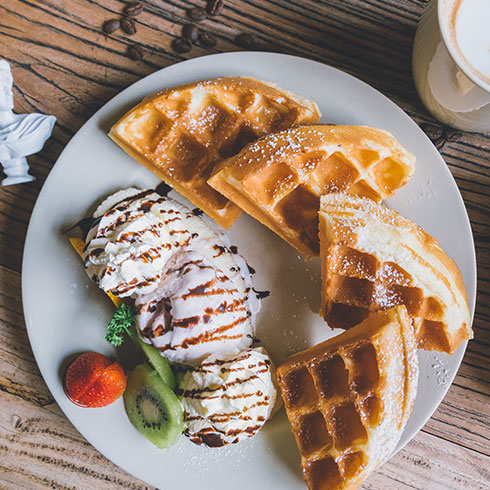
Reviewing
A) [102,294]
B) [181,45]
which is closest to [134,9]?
[181,45]

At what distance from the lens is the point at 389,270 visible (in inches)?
57.4

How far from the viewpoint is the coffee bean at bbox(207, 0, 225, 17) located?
70.8 inches

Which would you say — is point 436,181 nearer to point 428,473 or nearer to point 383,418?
point 383,418

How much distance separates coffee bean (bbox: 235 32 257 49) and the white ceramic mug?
57 centimetres

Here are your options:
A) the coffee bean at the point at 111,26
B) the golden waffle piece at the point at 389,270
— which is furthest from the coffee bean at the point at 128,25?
the golden waffle piece at the point at 389,270

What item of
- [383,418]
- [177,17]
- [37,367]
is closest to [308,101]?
[177,17]

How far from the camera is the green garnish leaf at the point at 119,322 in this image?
166cm

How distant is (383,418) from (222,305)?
1.97ft

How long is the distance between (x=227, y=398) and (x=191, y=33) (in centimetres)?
127

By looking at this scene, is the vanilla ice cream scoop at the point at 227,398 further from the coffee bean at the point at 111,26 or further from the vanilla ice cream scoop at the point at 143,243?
the coffee bean at the point at 111,26

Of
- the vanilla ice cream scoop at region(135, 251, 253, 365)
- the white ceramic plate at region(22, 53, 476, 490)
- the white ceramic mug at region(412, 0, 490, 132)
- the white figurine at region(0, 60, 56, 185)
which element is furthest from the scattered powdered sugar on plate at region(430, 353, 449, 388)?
the white figurine at region(0, 60, 56, 185)

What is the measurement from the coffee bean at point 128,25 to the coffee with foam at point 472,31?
1050mm

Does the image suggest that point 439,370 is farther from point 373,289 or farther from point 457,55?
point 457,55

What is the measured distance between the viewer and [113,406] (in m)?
1.71
